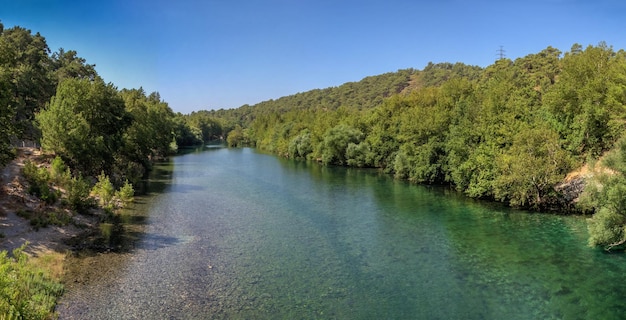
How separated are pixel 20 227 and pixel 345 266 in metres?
20.9

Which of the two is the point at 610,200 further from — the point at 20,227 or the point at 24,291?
the point at 20,227

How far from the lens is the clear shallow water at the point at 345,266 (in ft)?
62.3

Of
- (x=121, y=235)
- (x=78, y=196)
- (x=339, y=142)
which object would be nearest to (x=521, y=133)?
(x=121, y=235)

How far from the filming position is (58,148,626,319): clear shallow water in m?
19.0

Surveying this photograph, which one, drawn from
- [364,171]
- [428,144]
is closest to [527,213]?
[428,144]

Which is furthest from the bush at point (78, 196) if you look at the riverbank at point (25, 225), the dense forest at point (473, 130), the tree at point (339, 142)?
the tree at point (339, 142)

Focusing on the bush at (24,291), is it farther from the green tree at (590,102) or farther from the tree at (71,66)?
the tree at (71,66)

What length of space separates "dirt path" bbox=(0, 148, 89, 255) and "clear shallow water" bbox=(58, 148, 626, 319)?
128 inches

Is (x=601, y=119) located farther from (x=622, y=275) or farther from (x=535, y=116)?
(x=622, y=275)

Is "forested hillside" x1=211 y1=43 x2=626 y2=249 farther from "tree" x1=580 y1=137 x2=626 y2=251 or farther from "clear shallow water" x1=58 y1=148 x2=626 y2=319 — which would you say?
"clear shallow water" x1=58 y1=148 x2=626 y2=319

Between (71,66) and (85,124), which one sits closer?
(85,124)

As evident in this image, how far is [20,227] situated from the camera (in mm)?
25656

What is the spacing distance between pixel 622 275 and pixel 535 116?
2642 centimetres

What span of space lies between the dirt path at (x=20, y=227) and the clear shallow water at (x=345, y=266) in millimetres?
3255
